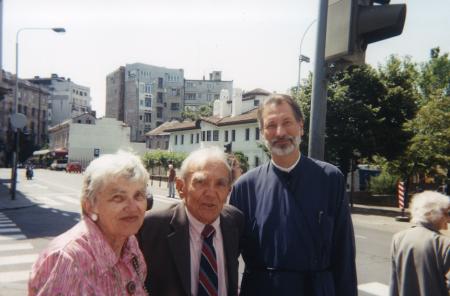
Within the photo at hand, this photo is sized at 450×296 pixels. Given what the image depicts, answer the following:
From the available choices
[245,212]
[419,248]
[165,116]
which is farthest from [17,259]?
[165,116]

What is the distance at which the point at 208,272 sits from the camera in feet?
8.36

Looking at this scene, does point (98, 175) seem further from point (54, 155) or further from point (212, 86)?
point (212, 86)

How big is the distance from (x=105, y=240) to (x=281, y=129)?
147 centimetres

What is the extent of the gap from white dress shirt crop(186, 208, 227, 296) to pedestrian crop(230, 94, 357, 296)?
0.83 ft

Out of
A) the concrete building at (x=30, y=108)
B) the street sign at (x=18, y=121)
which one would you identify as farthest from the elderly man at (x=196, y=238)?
the concrete building at (x=30, y=108)

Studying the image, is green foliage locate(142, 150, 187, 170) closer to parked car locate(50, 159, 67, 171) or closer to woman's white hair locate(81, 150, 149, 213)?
parked car locate(50, 159, 67, 171)

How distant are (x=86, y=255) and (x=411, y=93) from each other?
1033 inches

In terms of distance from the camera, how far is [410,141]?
74.8 ft

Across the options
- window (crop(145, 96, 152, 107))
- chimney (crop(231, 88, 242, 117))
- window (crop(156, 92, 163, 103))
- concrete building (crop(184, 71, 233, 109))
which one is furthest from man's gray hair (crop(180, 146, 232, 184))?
concrete building (crop(184, 71, 233, 109))

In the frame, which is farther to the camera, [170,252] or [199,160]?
[199,160]

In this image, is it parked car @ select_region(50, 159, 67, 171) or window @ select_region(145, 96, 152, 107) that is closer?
parked car @ select_region(50, 159, 67, 171)

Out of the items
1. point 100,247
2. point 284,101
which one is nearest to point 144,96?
point 284,101

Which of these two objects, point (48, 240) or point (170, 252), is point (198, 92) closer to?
point (48, 240)

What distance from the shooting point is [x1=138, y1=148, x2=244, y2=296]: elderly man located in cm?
251
